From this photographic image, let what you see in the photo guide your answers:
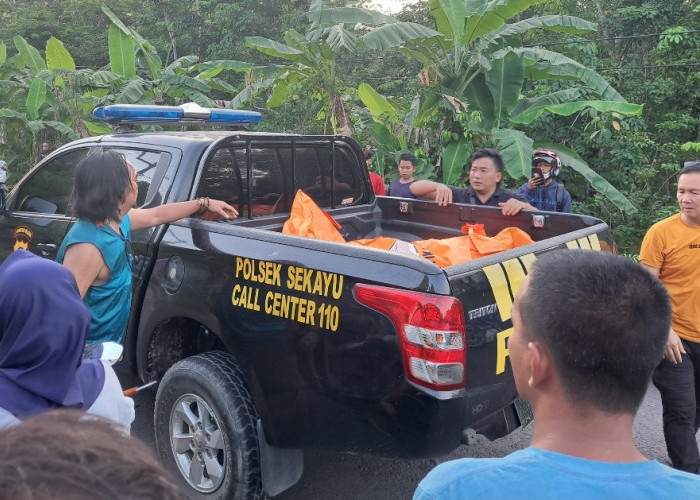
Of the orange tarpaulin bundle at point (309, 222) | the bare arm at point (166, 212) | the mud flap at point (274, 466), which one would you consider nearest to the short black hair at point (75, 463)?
the mud flap at point (274, 466)

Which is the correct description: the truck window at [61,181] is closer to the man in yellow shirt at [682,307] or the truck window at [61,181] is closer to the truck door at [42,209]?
the truck door at [42,209]

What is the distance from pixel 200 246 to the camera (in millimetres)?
3193

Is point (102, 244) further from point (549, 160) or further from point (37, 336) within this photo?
point (549, 160)

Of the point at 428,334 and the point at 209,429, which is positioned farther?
the point at 209,429

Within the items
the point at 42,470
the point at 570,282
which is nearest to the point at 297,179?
the point at 570,282

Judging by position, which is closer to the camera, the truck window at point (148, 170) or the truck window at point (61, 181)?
the truck window at point (148, 170)

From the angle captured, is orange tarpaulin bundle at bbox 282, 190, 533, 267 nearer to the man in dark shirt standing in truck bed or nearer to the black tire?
the man in dark shirt standing in truck bed

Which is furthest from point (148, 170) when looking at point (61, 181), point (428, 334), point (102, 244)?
point (428, 334)

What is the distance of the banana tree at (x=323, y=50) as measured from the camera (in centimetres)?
862

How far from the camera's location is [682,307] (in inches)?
135

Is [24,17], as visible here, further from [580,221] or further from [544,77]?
[580,221]

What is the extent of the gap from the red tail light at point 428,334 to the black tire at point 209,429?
2.98 feet

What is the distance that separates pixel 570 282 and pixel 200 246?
2.32 metres

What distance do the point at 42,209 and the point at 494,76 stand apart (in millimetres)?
6559
